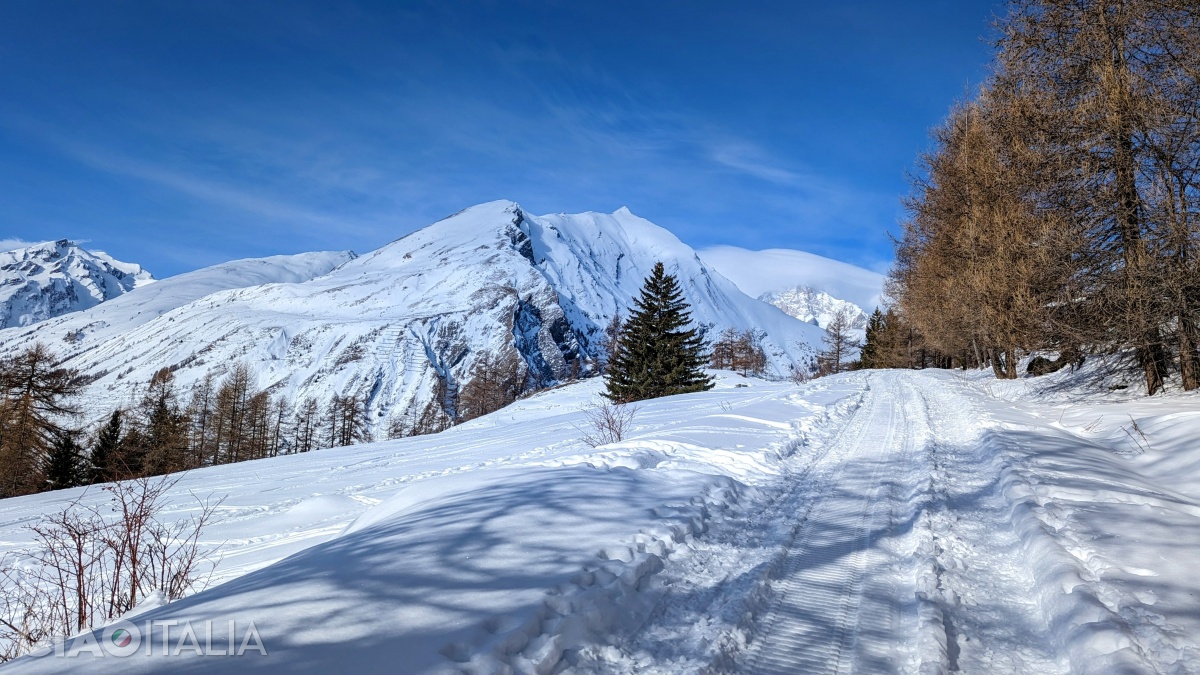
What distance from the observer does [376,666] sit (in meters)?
2.38

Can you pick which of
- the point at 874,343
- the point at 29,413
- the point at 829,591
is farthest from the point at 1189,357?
the point at 874,343

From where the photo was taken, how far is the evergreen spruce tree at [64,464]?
74.2 ft

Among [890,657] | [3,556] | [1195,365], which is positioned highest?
[1195,365]

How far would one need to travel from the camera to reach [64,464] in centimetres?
2438

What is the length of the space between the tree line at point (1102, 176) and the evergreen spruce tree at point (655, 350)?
66.7ft

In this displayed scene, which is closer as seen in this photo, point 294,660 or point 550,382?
point 294,660

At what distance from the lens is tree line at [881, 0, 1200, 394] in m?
8.90

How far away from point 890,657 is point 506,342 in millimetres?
184367

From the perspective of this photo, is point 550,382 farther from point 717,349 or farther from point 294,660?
point 294,660

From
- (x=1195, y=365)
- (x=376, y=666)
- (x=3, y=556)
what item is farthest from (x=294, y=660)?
(x=1195, y=365)

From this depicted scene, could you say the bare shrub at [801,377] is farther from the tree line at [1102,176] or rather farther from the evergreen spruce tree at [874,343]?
the tree line at [1102,176]

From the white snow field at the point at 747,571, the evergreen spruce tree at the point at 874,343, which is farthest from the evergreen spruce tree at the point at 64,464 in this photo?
the evergreen spruce tree at the point at 874,343

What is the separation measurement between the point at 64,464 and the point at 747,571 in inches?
1281

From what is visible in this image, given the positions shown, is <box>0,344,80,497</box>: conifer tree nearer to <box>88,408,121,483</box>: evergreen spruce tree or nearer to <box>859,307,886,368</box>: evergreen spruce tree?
<box>88,408,121,483</box>: evergreen spruce tree
